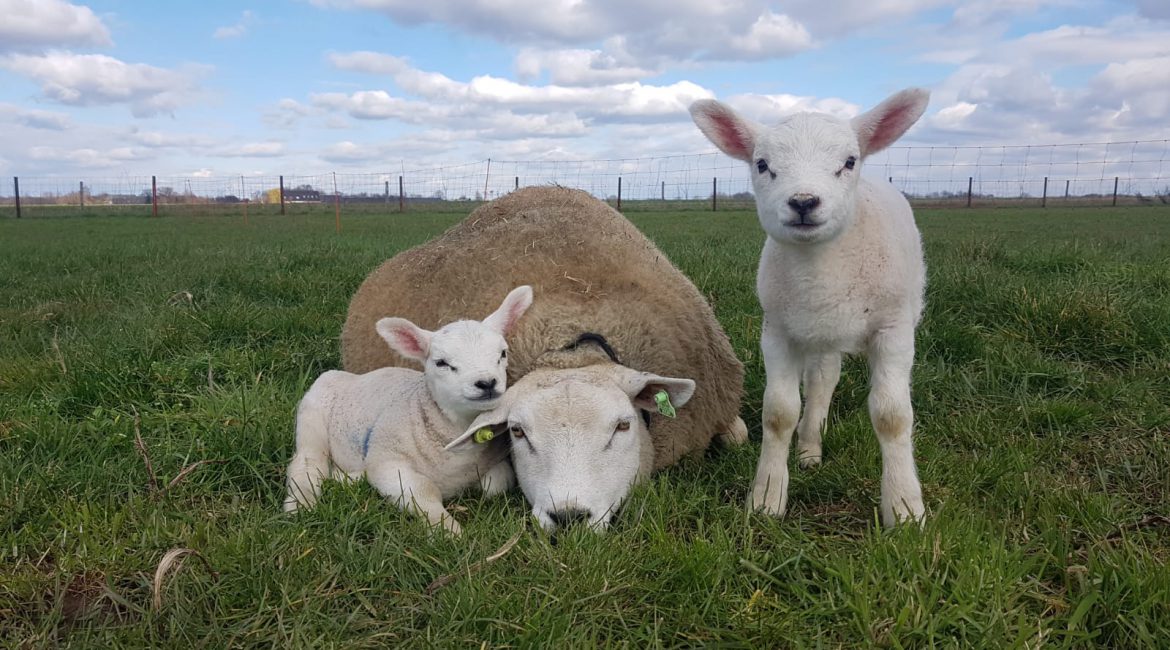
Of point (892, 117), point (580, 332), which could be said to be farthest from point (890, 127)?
point (580, 332)

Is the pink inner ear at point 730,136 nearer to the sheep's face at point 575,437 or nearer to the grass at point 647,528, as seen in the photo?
the sheep's face at point 575,437

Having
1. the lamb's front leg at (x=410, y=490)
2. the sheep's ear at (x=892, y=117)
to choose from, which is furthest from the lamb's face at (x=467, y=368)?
the sheep's ear at (x=892, y=117)

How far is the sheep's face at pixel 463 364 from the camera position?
298 centimetres

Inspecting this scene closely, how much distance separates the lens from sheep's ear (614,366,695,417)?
10.0 feet

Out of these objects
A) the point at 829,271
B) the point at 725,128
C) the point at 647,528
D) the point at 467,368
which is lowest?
the point at 647,528

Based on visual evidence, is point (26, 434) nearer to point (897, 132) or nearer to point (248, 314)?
point (248, 314)

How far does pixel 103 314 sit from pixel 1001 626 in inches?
249

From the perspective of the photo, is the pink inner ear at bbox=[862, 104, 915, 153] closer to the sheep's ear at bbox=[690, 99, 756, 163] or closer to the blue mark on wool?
the sheep's ear at bbox=[690, 99, 756, 163]

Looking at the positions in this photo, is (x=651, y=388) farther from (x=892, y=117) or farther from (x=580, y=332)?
(x=892, y=117)

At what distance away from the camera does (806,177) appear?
264 centimetres

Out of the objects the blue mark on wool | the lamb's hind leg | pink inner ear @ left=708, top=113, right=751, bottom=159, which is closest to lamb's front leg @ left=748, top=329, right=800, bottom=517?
the lamb's hind leg

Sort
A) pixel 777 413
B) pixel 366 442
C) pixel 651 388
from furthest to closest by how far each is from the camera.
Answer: pixel 366 442
pixel 651 388
pixel 777 413

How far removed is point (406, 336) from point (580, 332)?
74 cm

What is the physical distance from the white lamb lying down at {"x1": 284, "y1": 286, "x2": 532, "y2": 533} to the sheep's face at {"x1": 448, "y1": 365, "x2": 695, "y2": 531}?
0.39 feet
